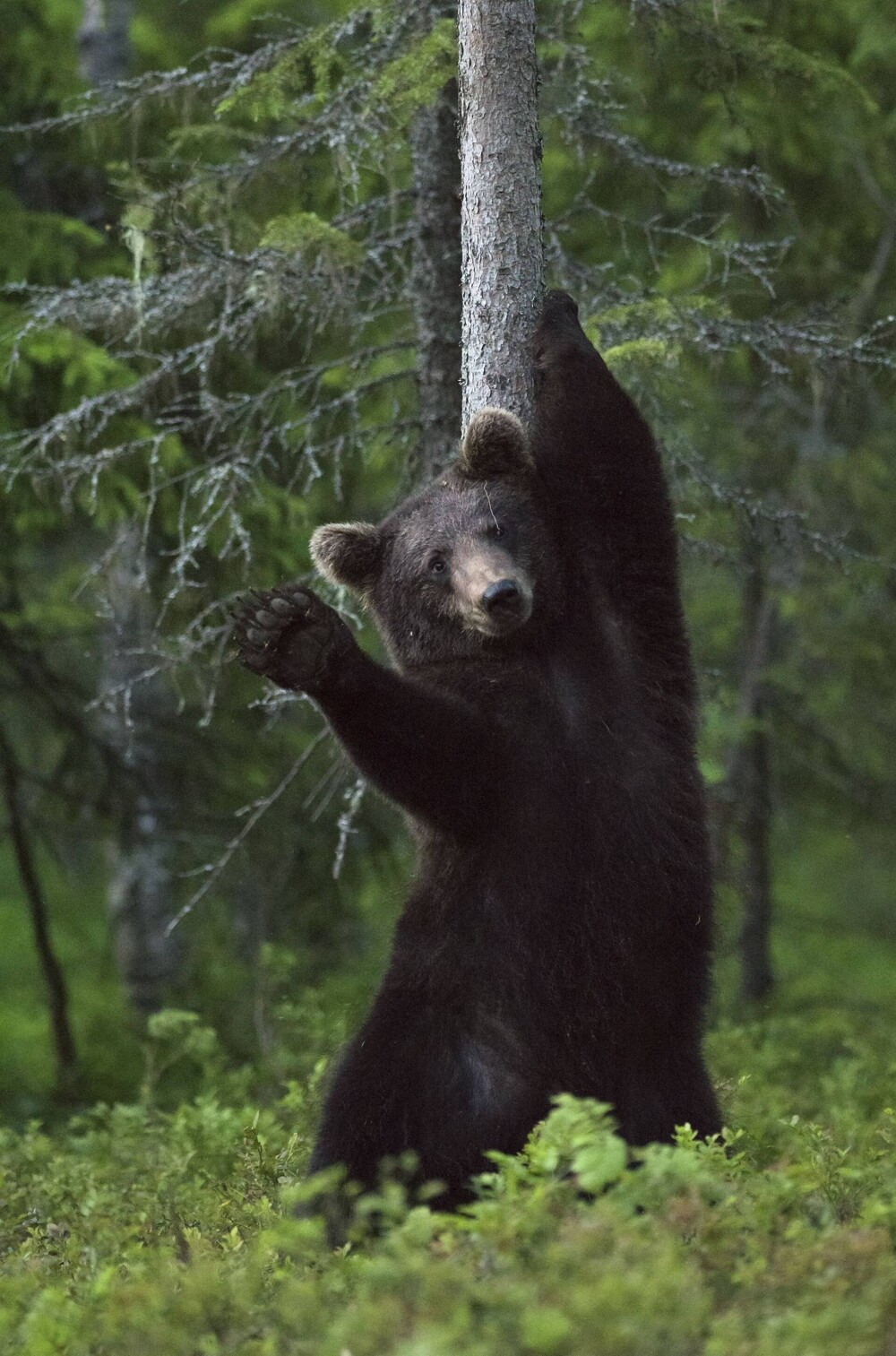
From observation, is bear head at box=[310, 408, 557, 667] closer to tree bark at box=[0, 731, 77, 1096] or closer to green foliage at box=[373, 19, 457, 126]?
green foliage at box=[373, 19, 457, 126]

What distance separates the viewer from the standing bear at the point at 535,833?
18.1 ft

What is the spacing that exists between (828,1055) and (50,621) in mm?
6564

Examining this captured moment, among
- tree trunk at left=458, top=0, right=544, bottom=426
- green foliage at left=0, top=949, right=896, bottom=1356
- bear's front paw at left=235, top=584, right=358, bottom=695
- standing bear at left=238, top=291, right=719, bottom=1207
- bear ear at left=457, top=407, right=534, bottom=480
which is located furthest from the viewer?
tree trunk at left=458, top=0, right=544, bottom=426

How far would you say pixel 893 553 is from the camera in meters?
12.9

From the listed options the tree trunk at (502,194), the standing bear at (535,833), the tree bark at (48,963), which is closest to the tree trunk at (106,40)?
the tree bark at (48,963)

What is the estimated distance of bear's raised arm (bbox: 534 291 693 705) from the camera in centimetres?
592

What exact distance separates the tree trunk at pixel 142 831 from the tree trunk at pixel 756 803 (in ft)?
15.4

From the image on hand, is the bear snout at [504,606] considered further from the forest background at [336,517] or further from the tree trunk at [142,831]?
the tree trunk at [142,831]

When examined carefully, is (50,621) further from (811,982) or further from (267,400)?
(811,982)

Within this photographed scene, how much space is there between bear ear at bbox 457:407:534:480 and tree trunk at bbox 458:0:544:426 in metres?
0.36

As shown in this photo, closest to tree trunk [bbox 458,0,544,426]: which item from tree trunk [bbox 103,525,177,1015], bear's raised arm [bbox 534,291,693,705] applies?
bear's raised arm [bbox 534,291,693,705]

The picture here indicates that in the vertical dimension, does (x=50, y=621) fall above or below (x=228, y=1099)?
above

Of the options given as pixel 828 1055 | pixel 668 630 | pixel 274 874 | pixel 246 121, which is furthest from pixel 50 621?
pixel 668 630

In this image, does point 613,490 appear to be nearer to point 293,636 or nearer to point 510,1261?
point 293,636
